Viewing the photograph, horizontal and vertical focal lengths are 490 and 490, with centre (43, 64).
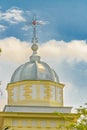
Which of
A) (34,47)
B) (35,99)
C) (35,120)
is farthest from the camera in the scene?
(34,47)

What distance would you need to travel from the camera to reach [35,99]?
146 feet

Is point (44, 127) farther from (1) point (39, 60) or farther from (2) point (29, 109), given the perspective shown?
(1) point (39, 60)

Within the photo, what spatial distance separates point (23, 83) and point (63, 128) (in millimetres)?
5604

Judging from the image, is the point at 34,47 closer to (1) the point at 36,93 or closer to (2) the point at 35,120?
(1) the point at 36,93

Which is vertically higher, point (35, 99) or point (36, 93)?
point (36, 93)

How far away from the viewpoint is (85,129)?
3102cm

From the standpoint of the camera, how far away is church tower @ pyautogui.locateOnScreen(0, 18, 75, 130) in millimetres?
42688

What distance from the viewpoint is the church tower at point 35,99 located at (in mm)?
42688

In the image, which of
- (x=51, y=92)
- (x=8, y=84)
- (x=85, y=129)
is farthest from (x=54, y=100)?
(x=85, y=129)

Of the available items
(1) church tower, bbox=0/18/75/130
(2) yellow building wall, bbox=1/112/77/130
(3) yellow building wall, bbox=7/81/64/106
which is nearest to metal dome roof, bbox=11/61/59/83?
(1) church tower, bbox=0/18/75/130

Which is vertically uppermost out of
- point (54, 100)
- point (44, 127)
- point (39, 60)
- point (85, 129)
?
point (39, 60)

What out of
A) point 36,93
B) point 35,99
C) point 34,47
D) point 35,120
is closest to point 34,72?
point 36,93

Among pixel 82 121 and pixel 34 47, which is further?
pixel 34 47

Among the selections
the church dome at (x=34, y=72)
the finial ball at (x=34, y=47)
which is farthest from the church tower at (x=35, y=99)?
the finial ball at (x=34, y=47)
